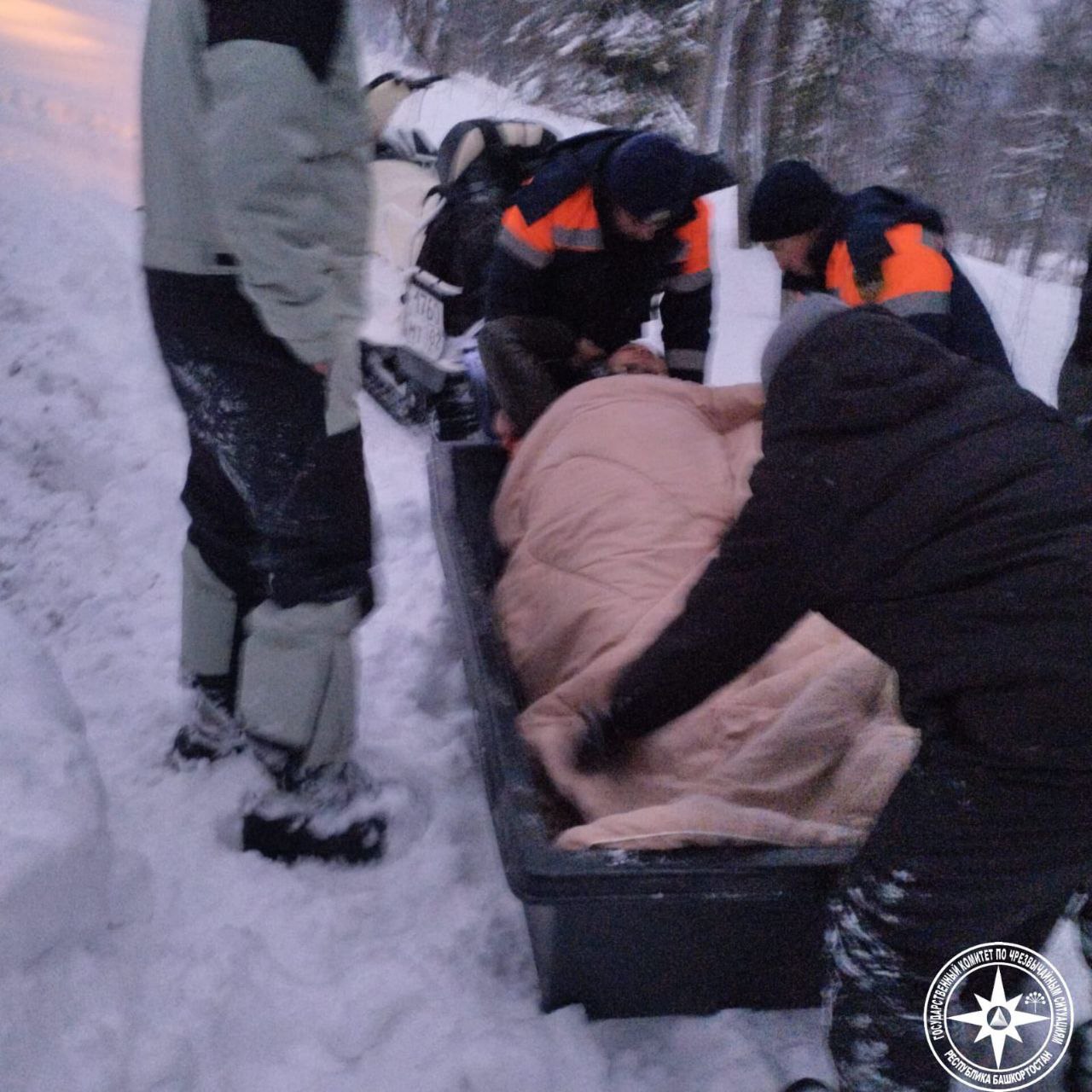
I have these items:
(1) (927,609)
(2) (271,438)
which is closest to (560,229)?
(2) (271,438)

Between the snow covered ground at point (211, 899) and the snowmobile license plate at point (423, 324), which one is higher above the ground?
the snowmobile license plate at point (423, 324)

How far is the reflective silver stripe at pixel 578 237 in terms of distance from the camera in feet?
A: 9.39

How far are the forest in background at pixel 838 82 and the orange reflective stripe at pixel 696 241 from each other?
3967 millimetres

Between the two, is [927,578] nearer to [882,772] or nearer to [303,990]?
[882,772]

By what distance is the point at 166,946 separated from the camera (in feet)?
5.39

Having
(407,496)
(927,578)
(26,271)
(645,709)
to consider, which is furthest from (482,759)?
(26,271)

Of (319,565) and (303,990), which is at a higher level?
(319,565)

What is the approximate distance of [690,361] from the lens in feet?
10.5

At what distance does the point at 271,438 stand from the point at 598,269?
1684 mm

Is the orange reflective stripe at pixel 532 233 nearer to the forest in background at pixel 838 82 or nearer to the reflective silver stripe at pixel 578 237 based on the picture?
the reflective silver stripe at pixel 578 237

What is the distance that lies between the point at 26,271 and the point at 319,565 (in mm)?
3248

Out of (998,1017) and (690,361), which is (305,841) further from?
(690,361)

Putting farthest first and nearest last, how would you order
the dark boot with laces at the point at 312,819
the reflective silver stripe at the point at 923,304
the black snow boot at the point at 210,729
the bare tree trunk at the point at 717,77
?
the bare tree trunk at the point at 717,77
the reflective silver stripe at the point at 923,304
the black snow boot at the point at 210,729
the dark boot with laces at the point at 312,819

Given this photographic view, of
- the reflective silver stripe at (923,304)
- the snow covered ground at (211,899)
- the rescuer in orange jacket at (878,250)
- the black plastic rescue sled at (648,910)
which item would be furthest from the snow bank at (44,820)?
the reflective silver stripe at (923,304)
